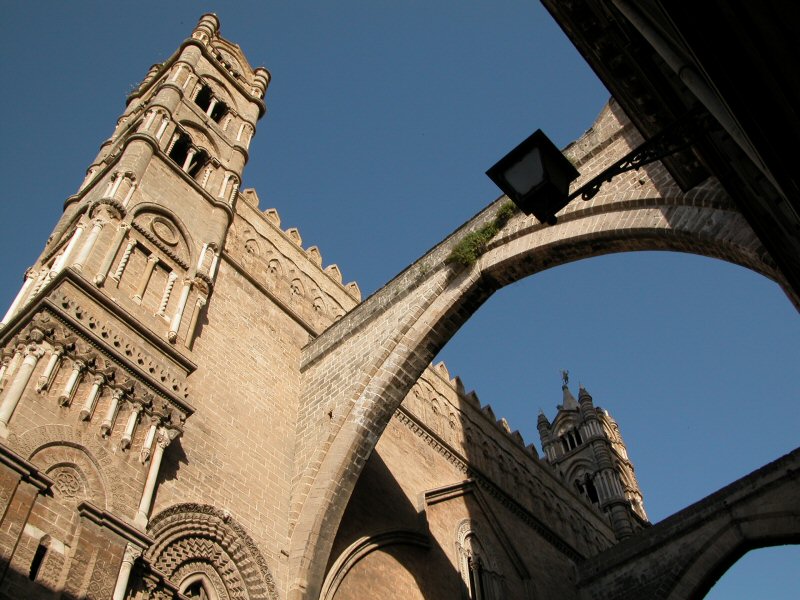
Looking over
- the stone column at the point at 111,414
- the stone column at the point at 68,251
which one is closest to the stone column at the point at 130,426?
the stone column at the point at 111,414

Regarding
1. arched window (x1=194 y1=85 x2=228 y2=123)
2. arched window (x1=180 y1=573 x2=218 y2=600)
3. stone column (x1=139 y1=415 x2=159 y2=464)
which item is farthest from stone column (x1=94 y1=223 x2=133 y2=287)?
arched window (x1=194 y1=85 x2=228 y2=123)

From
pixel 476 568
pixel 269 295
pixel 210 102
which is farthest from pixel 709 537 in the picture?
pixel 210 102

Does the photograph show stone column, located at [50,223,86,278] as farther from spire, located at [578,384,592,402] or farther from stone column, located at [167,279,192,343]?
spire, located at [578,384,592,402]

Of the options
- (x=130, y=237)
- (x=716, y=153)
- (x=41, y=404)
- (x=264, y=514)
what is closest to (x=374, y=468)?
(x=264, y=514)

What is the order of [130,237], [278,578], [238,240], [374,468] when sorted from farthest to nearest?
[238,240], [374,468], [130,237], [278,578]

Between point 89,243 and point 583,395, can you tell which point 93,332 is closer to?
point 89,243

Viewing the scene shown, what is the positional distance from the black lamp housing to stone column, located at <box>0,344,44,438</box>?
4682 mm

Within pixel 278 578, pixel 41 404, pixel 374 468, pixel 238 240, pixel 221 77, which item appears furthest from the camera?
pixel 221 77

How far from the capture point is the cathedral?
21.5ft

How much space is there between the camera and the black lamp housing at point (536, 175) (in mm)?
4020

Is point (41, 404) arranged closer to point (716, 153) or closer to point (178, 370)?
point (178, 370)

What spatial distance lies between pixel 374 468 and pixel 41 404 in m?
5.72

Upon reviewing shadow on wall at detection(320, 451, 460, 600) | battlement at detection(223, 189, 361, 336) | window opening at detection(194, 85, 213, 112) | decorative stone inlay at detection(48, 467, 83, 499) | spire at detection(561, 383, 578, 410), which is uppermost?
spire at detection(561, 383, 578, 410)

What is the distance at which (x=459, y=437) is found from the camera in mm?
14906
